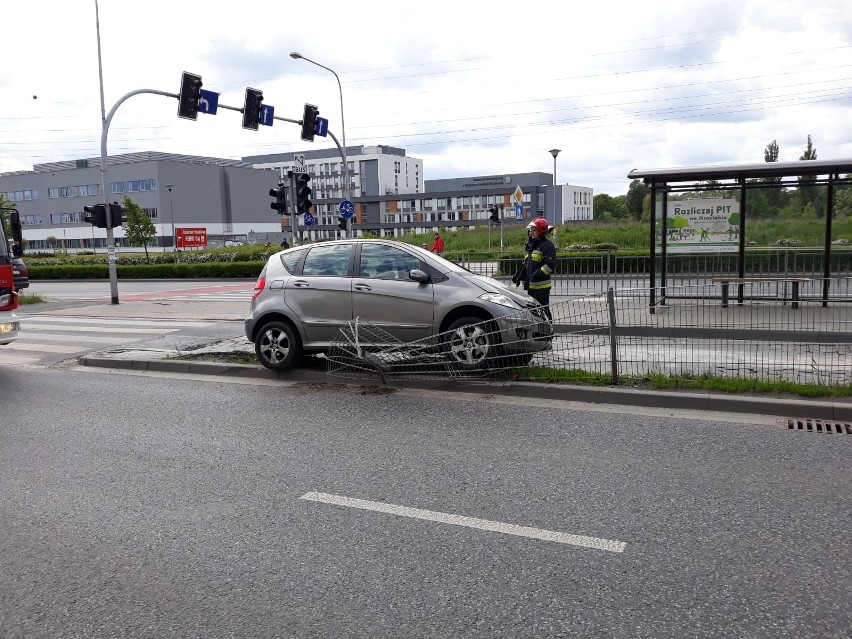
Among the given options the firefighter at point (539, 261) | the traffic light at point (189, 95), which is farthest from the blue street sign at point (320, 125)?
the firefighter at point (539, 261)

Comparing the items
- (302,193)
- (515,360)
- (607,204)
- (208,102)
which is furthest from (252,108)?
(607,204)

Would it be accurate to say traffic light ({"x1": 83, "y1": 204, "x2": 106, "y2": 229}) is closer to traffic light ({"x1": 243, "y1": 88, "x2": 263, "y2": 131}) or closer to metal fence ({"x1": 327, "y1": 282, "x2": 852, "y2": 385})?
traffic light ({"x1": 243, "y1": 88, "x2": 263, "y2": 131})

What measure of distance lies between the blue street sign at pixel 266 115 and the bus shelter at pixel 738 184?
556 inches

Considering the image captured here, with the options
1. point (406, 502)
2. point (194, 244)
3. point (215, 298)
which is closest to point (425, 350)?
point (406, 502)

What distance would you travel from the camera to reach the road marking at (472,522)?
3.85 meters

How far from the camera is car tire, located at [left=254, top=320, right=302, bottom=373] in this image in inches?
340

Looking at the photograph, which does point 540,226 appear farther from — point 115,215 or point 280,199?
point 115,215

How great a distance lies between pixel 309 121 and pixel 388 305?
1853cm

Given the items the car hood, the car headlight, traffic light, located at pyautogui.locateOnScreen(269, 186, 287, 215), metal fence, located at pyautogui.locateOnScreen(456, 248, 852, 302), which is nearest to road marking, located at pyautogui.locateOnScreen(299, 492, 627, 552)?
the car headlight

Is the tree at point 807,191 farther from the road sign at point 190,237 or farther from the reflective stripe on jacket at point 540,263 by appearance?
the road sign at point 190,237

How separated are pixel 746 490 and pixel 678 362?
3145mm

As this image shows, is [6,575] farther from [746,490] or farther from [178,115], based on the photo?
[178,115]

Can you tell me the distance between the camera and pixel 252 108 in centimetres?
2309

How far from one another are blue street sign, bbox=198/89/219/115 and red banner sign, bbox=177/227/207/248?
39.1 meters
